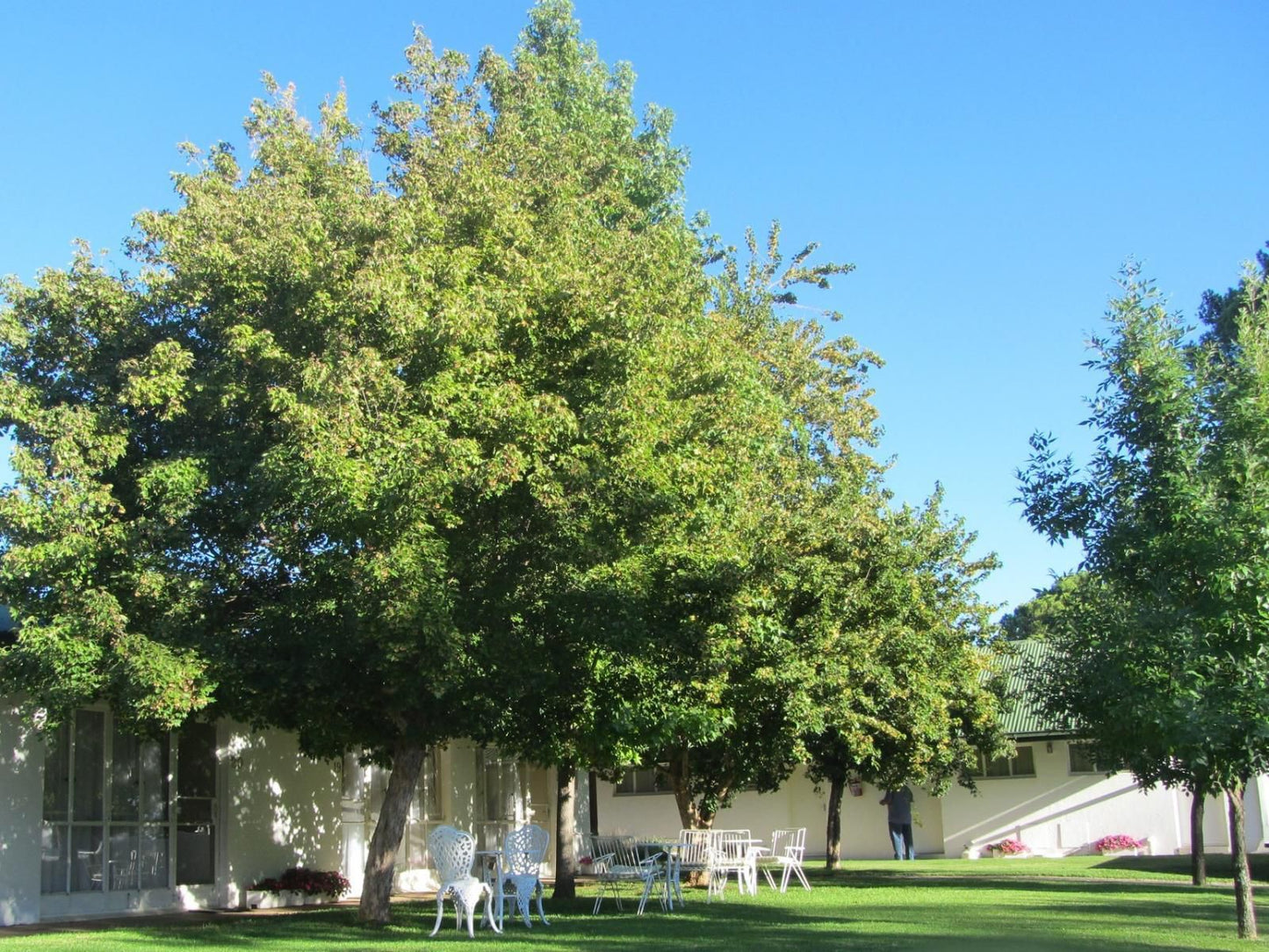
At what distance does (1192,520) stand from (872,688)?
9368 mm

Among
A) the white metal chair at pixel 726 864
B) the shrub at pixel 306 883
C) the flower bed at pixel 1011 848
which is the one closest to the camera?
the shrub at pixel 306 883

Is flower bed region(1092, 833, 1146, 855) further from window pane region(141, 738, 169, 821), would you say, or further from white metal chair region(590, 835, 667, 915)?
window pane region(141, 738, 169, 821)

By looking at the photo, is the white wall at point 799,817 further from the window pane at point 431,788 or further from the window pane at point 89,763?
the window pane at point 89,763

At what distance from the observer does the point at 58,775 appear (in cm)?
1535

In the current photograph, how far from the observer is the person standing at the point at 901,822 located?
3209 centimetres

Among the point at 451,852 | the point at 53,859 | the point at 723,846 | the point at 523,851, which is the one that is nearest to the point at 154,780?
the point at 53,859

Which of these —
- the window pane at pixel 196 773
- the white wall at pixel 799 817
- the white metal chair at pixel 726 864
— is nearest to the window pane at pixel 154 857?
the window pane at pixel 196 773

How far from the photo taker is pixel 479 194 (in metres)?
13.8

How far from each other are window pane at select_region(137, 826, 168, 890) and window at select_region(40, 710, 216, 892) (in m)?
0.01

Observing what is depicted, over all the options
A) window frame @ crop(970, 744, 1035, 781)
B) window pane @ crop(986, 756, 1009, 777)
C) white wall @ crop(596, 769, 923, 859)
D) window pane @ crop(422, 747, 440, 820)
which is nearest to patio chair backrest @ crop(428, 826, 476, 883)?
window pane @ crop(422, 747, 440, 820)

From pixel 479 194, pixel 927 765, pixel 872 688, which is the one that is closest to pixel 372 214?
pixel 479 194

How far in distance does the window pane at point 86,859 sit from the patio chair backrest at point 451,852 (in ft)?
16.0

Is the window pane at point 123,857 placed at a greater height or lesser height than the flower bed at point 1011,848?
greater

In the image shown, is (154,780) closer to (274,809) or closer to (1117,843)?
(274,809)
